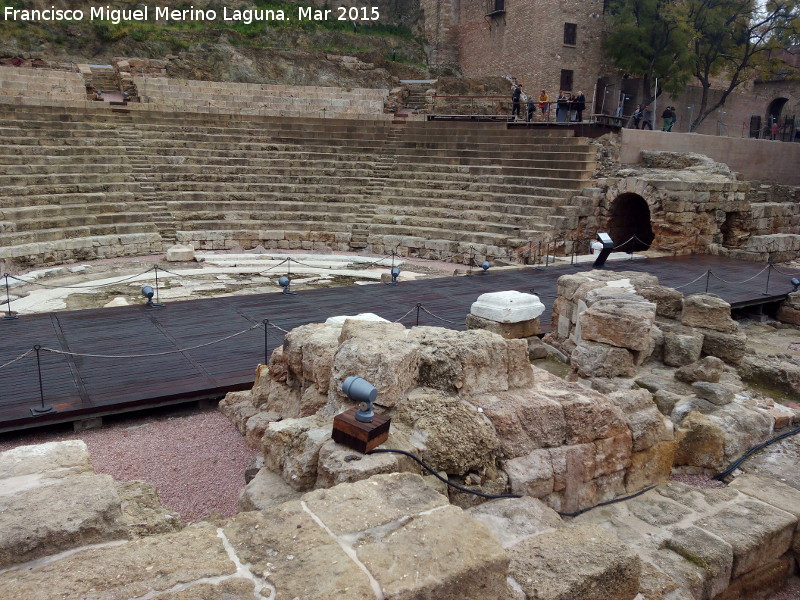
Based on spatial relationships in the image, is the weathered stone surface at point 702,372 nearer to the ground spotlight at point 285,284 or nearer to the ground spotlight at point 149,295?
the ground spotlight at point 285,284

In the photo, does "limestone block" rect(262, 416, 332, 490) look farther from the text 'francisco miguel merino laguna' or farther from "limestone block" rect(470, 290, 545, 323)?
the text 'francisco miguel merino laguna'

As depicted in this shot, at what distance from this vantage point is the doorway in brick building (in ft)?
51.6

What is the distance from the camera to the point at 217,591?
95.7 inches

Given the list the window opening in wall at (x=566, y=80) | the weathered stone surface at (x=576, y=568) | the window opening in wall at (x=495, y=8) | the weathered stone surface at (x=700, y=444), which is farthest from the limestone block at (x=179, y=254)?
the window opening in wall at (x=495, y=8)

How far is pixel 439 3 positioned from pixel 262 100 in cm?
1660

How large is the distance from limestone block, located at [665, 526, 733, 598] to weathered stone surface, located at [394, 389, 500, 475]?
1326mm

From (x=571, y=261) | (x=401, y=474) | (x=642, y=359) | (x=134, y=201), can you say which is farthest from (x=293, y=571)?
(x=134, y=201)

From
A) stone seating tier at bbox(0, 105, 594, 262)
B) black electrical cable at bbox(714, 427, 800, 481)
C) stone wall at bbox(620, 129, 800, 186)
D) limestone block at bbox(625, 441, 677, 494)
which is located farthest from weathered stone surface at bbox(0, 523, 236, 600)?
stone wall at bbox(620, 129, 800, 186)

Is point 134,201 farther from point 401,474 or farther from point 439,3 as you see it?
point 439,3

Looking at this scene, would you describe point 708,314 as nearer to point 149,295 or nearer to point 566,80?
point 149,295

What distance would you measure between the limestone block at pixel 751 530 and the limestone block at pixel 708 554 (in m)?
0.08

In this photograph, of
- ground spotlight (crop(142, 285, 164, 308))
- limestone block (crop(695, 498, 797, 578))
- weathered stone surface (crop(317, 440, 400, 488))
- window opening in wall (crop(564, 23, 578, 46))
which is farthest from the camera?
window opening in wall (crop(564, 23, 578, 46))

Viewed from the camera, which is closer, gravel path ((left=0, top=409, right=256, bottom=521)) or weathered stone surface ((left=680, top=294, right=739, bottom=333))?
gravel path ((left=0, top=409, right=256, bottom=521))

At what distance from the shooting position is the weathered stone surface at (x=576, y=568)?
3.05 metres
